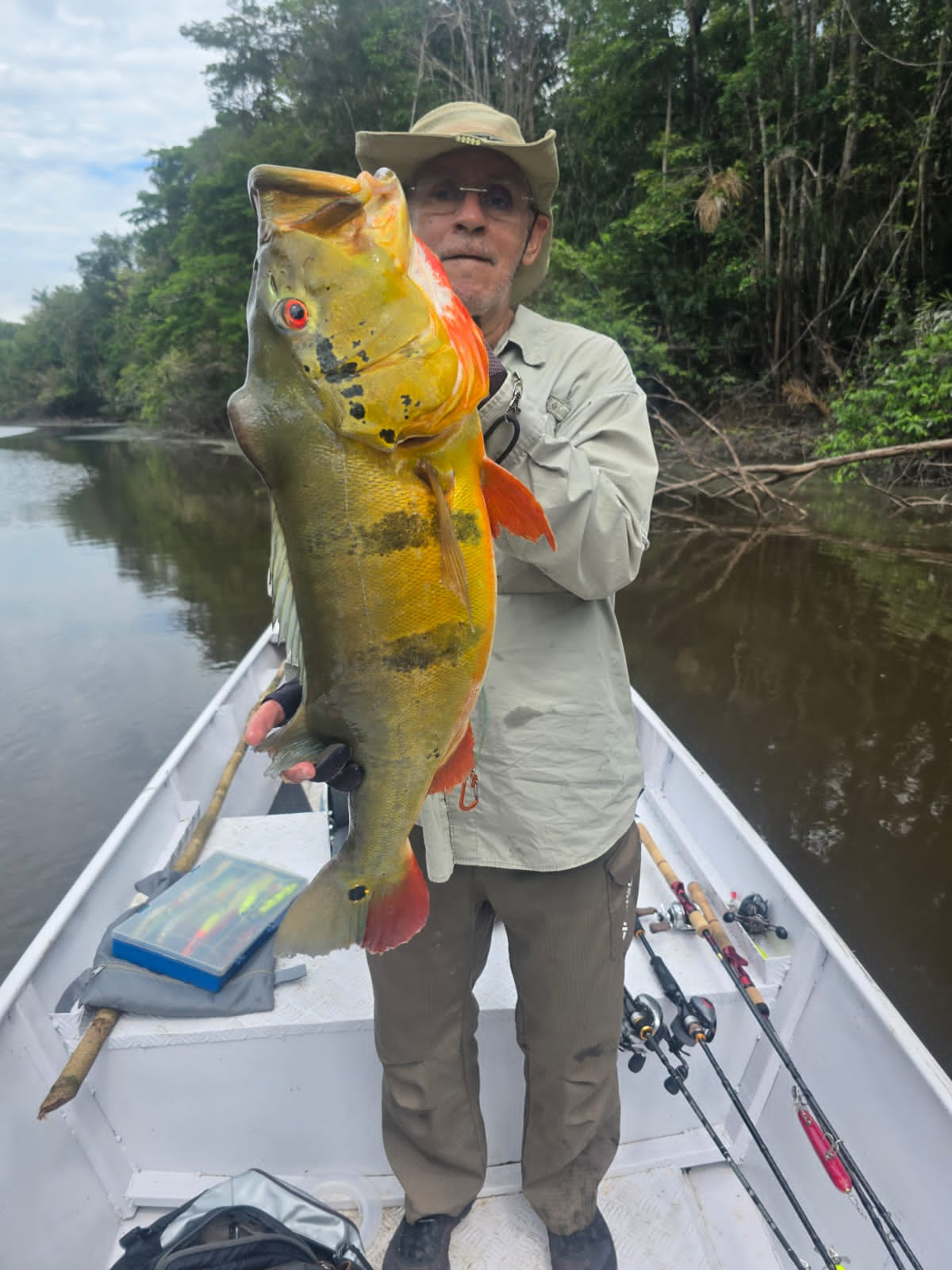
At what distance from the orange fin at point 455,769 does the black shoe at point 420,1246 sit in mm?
1479

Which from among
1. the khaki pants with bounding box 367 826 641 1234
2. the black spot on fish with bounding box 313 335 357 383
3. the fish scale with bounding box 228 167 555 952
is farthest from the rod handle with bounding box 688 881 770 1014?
the black spot on fish with bounding box 313 335 357 383

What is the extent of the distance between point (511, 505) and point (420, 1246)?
7.03 feet

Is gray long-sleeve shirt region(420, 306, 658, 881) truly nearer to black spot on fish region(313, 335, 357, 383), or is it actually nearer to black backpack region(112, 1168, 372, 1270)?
black spot on fish region(313, 335, 357, 383)

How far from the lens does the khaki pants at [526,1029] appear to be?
1826 millimetres

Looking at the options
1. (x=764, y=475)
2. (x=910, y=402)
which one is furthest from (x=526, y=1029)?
(x=764, y=475)

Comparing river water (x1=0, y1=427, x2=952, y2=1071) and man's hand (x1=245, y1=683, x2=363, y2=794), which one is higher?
man's hand (x1=245, y1=683, x2=363, y2=794)

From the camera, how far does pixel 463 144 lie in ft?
5.56

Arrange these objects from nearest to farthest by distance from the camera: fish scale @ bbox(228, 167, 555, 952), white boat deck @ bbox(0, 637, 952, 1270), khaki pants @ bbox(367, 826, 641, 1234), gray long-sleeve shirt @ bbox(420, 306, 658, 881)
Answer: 1. fish scale @ bbox(228, 167, 555, 952)
2. gray long-sleeve shirt @ bbox(420, 306, 658, 881)
3. khaki pants @ bbox(367, 826, 641, 1234)
4. white boat deck @ bbox(0, 637, 952, 1270)

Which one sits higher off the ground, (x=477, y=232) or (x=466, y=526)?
(x=477, y=232)

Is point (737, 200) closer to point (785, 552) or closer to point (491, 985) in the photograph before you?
point (785, 552)

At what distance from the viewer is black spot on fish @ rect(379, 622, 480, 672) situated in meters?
1.30

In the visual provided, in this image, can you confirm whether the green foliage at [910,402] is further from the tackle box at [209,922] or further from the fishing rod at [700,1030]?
the tackle box at [209,922]

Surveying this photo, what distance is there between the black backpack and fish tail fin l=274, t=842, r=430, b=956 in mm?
Result: 978

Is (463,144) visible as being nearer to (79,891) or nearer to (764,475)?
(79,891)
